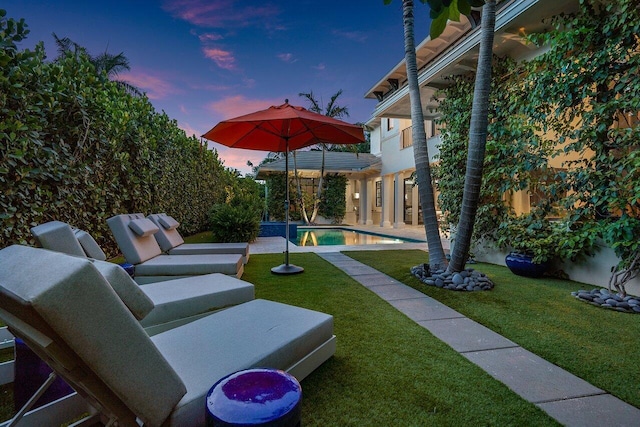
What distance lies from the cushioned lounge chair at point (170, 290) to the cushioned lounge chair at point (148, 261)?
3.00ft

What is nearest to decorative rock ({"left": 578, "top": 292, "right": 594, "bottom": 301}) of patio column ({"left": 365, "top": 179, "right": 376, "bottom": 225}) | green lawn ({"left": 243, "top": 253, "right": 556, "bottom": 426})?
green lawn ({"left": 243, "top": 253, "right": 556, "bottom": 426})

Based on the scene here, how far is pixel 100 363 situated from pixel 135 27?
12720 millimetres

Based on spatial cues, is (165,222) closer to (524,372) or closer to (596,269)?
(524,372)

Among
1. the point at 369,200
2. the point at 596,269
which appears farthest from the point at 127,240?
the point at 369,200

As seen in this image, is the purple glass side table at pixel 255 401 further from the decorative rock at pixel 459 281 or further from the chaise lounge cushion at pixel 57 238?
the decorative rock at pixel 459 281

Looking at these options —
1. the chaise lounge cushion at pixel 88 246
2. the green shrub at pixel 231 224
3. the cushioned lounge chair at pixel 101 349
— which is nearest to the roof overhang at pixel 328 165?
the green shrub at pixel 231 224

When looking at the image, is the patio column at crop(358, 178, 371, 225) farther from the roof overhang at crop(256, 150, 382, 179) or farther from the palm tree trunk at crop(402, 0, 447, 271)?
the palm tree trunk at crop(402, 0, 447, 271)

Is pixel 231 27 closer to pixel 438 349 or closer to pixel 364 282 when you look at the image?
pixel 364 282

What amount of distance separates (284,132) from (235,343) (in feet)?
16.3

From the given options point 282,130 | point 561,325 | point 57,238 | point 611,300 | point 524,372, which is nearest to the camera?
point 57,238

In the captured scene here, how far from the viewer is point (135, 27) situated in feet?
35.1

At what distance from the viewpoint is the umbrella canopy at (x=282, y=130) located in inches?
197

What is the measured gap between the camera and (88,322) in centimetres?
106

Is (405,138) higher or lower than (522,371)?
higher
